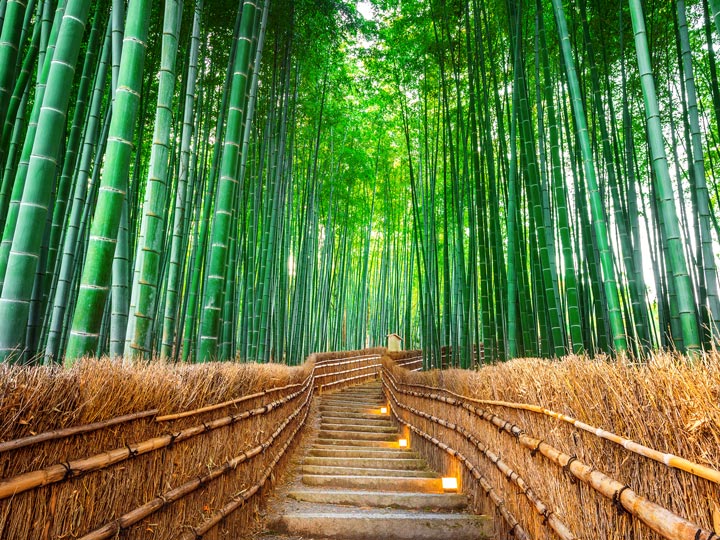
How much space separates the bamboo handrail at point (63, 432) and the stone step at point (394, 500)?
1772mm

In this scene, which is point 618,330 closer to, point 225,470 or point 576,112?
point 576,112

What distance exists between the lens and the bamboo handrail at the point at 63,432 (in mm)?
1116

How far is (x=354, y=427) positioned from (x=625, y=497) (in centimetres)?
462

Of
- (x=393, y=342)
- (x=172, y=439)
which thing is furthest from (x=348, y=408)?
(x=172, y=439)

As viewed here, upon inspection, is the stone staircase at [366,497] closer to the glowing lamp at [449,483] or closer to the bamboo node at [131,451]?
the glowing lamp at [449,483]

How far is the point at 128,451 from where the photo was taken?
1.54 metres

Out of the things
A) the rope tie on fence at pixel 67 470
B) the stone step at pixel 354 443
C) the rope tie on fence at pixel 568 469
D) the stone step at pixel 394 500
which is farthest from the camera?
the stone step at pixel 354 443

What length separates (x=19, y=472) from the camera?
3.81 feet

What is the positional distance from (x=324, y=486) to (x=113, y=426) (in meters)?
2.36

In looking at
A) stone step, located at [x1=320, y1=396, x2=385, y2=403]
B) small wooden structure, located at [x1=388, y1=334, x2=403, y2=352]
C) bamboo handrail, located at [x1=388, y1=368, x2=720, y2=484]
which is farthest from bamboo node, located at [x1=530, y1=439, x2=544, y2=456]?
small wooden structure, located at [x1=388, y1=334, x2=403, y2=352]

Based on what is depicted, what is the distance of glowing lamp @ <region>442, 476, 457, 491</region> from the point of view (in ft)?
11.0

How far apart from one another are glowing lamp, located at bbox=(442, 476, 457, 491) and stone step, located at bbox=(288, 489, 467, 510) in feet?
0.74

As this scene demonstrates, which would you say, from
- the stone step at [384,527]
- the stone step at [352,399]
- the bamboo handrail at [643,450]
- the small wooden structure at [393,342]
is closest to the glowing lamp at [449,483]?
the stone step at [384,527]

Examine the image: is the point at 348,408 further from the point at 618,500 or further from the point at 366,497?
the point at 618,500
